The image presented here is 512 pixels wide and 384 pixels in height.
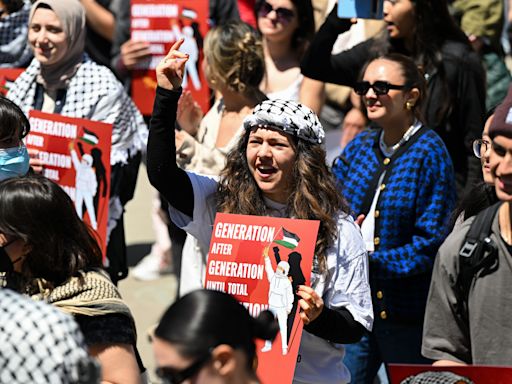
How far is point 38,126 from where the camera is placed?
18.3 feet

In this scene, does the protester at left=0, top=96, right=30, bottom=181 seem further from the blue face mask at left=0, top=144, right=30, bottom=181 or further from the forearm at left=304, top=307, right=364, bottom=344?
the forearm at left=304, top=307, right=364, bottom=344

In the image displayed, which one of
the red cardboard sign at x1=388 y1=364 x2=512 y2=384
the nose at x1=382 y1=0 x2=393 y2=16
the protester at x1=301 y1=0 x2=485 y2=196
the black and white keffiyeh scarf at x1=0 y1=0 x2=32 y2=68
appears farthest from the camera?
the black and white keffiyeh scarf at x1=0 y1=0 x2=32 y2=68

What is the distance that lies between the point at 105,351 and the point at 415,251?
71.1 inches

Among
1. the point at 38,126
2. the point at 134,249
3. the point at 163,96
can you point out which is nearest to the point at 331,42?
the point at 38,126

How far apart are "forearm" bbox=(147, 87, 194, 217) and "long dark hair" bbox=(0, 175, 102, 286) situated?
448mm

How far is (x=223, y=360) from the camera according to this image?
2.71m

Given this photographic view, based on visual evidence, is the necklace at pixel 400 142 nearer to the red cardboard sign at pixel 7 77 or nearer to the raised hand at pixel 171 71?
the raised hand at pixel 171 71

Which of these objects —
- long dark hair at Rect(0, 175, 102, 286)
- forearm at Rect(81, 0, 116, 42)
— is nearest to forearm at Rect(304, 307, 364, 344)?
long dark hair at Rect(0, 175, 102, 286)

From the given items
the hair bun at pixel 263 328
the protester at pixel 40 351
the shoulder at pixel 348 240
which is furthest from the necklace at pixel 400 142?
the protester at pixel 40 351

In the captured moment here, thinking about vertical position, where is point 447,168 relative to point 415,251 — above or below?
above

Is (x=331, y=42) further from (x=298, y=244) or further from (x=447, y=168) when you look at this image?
(x=298, y=244)

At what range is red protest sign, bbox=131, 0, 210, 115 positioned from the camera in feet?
21.4

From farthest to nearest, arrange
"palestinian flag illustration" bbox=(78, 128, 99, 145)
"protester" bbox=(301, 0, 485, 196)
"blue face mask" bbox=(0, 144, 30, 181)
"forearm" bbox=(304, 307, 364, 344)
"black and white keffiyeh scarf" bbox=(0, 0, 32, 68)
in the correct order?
"black and white keffiyeh scarf" bbox=(0, 0, 32, 68) < "protester" bbox=(301, 0, 485, 196) < "palestinian flag illustration" bbox=(78, 128, 99, 145) < "blue face mask" bbox=(0, 144, 30, 181) < "forearm" bbox=(304, 307, 364, 344)

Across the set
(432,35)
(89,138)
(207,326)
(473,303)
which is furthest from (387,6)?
(207,326)
